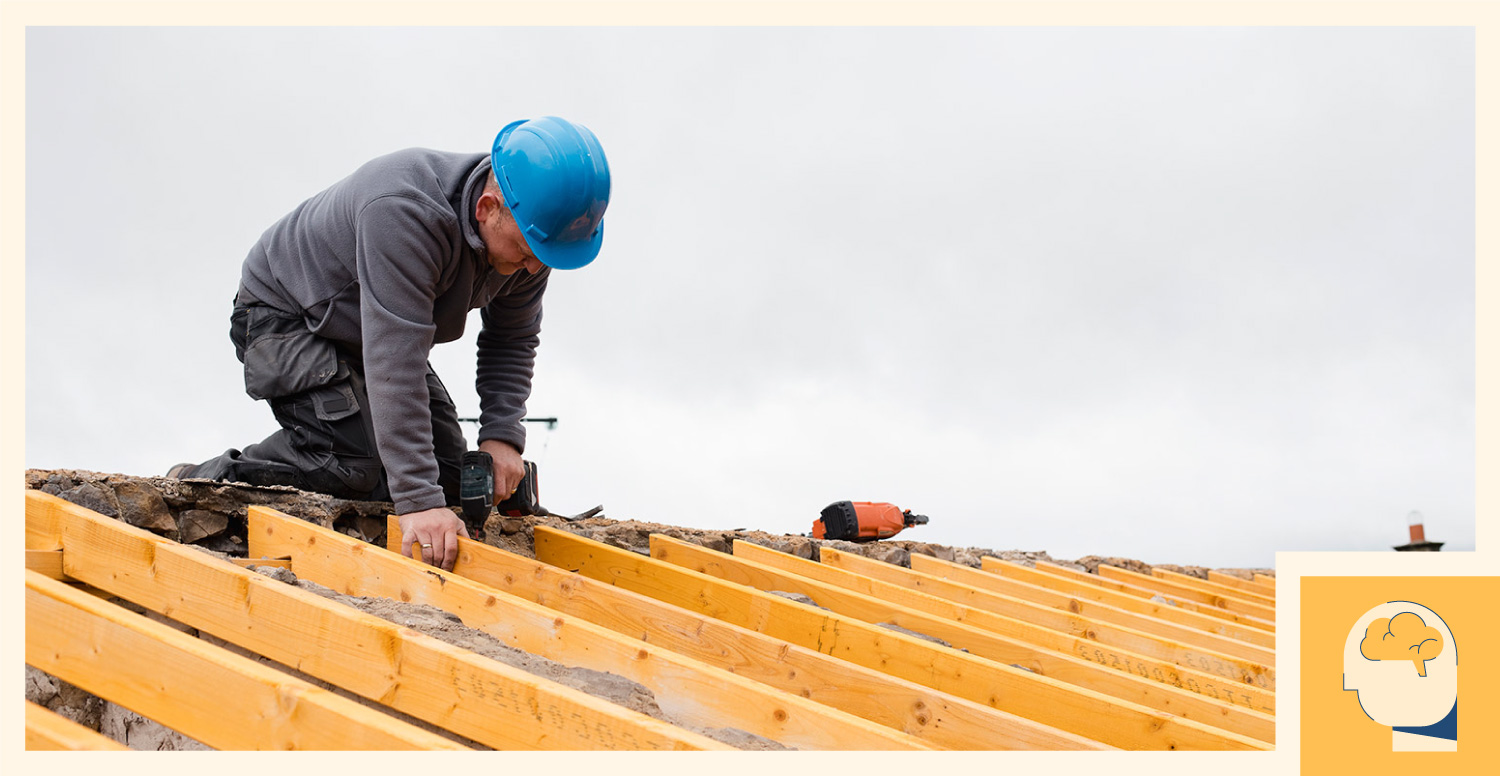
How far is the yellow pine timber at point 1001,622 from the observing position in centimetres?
278

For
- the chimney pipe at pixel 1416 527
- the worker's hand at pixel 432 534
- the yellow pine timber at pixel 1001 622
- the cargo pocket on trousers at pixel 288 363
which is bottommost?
the chimney pipe at pixel 1416 527

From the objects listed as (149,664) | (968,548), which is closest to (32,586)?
(149,664)

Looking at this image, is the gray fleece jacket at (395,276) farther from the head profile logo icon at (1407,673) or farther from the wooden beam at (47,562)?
the head profile logo icon at (1407,673)

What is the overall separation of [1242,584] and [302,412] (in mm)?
6010

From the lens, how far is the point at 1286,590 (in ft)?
6.70

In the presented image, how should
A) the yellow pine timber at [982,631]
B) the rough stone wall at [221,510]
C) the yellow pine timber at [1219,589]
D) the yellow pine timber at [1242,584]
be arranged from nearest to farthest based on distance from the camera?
the yellow pine timber at [982,631] → the rough stone wall at [221,510] → the yellow pine timber at [1219,589] → the yellow pine timber at [1242,584]

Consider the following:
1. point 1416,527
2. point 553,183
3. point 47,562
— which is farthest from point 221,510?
point 1416,527

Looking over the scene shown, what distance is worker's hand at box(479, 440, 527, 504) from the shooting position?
341cm

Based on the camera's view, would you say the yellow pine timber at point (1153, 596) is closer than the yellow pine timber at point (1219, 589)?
Yes

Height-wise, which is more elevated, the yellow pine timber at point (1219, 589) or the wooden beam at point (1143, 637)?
the wooden beam at point (1143, 637)

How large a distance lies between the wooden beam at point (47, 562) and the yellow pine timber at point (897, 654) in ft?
4.77

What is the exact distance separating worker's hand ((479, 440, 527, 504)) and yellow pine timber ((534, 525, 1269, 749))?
0.62 ft

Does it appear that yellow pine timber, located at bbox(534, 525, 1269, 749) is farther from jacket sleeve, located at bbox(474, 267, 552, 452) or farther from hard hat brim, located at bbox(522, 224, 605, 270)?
hard hat brim, located at bbox(522, 224, 605, 270)

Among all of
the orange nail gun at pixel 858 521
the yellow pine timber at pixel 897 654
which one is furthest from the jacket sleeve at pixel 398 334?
the orange nail gun at pixel 858 521
